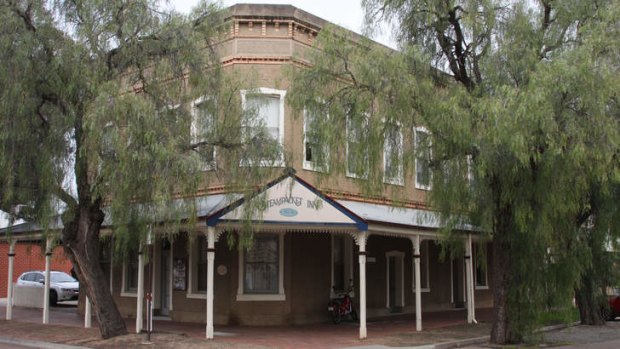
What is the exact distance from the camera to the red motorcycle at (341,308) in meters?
20.0

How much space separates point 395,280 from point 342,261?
350 centimetres

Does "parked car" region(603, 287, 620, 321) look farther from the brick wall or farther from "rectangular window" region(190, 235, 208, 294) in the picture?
the brick wall

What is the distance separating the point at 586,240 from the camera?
17.6 m

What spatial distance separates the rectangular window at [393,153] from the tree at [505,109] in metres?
0.21

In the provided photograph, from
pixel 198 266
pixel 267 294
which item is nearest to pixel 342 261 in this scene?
pixel 267 294

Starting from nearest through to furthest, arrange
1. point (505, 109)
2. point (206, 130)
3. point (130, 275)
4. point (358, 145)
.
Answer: point (505, 109) → point (358, 145) → point (206, 130) → point (130, 275)

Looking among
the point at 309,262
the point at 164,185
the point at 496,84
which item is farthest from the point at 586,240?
the point at 164,185

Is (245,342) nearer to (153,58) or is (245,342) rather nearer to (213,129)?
(213,129)

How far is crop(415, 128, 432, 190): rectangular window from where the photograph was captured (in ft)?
48.1

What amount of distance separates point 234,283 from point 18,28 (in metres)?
9.18

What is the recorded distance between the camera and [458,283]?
1091 inches

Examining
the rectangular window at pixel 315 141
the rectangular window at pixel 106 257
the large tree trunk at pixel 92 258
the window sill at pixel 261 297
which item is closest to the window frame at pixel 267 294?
the window sill at pixel 261 297

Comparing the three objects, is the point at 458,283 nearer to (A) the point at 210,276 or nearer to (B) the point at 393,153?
(B) the point at 393,153

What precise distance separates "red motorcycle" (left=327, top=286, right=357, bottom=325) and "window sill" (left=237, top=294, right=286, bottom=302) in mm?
1670
